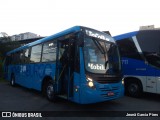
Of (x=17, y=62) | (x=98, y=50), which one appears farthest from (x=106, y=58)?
(x=17, y=62)

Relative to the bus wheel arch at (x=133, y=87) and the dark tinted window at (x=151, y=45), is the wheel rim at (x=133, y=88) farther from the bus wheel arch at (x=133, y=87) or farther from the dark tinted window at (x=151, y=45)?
the dark tinted window at (x=151, y=45)

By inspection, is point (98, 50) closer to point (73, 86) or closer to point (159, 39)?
point (73, 86)

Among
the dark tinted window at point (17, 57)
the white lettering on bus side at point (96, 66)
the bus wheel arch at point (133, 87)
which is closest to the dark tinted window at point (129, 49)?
the bus wheel arch at point (133, 87)

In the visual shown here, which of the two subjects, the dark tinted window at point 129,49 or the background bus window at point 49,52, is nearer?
the background bus window at point 49,52

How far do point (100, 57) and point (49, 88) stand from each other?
110 inches

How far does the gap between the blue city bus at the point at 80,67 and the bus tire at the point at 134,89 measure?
2384 mm

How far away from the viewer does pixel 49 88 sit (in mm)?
7879

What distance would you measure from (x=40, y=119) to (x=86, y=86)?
1735 millimetres

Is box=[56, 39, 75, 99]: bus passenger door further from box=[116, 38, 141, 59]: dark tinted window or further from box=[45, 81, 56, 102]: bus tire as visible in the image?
box=[116, 38, 141, 59]: dark tinted window

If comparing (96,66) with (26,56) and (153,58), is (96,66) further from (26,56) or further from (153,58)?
(26,56)

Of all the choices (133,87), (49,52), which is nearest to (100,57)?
(49,52)

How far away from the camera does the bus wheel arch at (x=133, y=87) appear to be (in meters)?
8.97

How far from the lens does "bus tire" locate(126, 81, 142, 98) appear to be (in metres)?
8.97

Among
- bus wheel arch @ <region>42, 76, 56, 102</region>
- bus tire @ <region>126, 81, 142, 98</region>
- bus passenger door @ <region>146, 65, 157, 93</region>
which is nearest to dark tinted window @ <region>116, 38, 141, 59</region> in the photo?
bus passenger door @ <region>146, 65, 157, 93</region>
